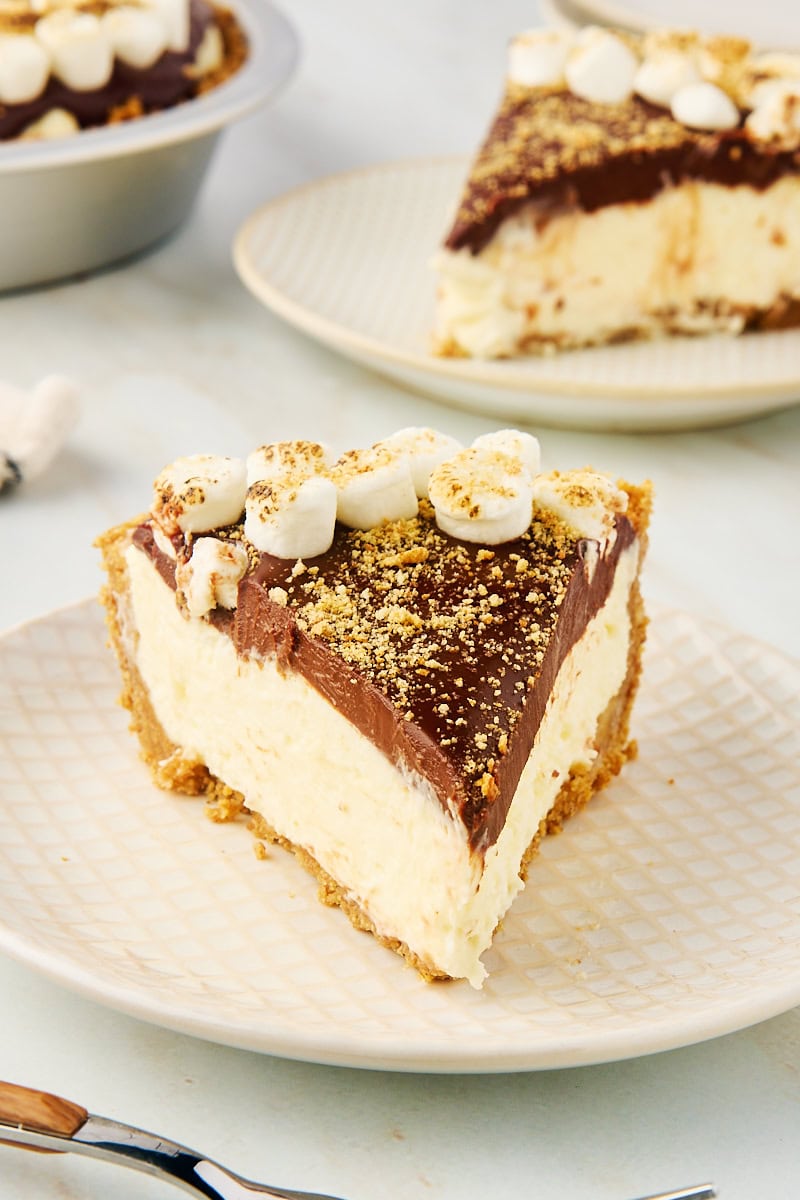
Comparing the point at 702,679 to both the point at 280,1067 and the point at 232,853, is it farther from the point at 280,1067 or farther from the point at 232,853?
the point at 280,1067

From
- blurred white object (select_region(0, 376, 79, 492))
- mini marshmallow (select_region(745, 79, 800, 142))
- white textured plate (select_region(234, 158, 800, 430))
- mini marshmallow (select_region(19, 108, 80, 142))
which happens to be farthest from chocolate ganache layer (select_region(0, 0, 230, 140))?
mini marshmallow (select_region(745, 79, 800, 142))

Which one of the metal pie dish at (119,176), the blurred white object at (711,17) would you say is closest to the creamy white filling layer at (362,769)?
the metal pie dish at (119,176)

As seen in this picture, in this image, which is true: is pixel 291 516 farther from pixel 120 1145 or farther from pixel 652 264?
pixel 652 264

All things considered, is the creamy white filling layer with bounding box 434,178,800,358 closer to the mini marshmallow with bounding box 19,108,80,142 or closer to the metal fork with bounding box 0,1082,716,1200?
the mini marshmallow with bounding box 19,108,80,142

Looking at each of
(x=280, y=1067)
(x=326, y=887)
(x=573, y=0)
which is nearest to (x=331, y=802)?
(x=326, y=887)

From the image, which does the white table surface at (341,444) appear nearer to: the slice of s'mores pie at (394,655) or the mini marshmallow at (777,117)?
the slice of s'mores pie at (394,655)

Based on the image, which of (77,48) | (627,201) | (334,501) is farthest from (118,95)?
(334,501)

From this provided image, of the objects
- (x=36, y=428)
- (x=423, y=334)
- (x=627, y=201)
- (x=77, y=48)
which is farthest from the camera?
(x=627, y=201)
